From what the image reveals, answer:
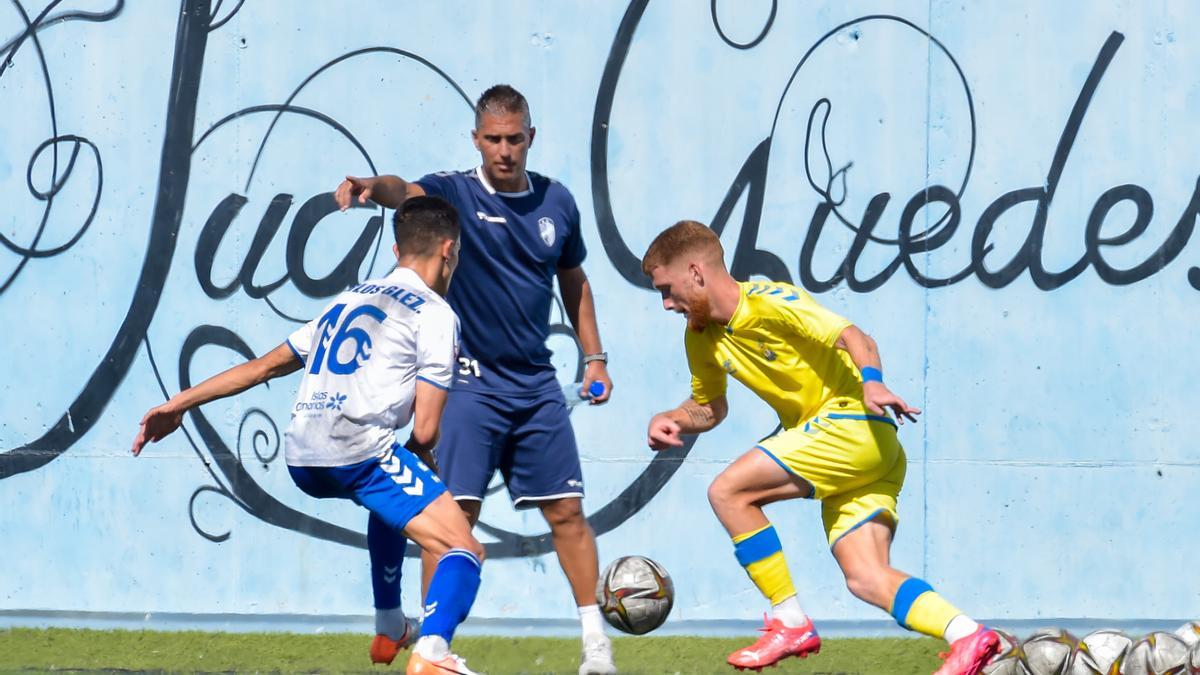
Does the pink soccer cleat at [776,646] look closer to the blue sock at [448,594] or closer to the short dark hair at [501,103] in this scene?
the blue sock at [448,594]

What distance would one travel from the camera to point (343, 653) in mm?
6188

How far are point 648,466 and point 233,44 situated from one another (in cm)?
283

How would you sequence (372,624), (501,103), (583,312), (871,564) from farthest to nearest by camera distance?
(372,624)
(583,312)
(501,103)
(871,564)

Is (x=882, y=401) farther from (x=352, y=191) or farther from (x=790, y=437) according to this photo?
(x=352, y=191)

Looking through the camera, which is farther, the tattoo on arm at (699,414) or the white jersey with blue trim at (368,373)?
the tattoo on arm at (699,414)

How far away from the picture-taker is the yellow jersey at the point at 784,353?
5078mm

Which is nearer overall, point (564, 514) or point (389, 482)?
point (389, 482)

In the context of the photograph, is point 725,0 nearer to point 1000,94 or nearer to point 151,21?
point 1000,94

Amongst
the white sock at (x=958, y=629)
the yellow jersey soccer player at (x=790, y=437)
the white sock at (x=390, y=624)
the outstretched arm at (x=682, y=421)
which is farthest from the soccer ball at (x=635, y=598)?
the white sock at (x=958, y=629)

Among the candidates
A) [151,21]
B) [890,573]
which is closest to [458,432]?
[890,573]

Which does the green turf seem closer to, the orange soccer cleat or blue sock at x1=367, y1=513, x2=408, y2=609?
blue sock at x1=367, y1=513, x2=408, y2=609

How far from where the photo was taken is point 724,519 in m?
5.14

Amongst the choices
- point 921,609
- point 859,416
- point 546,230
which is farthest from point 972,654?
point 546,230

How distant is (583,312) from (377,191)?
103cm
